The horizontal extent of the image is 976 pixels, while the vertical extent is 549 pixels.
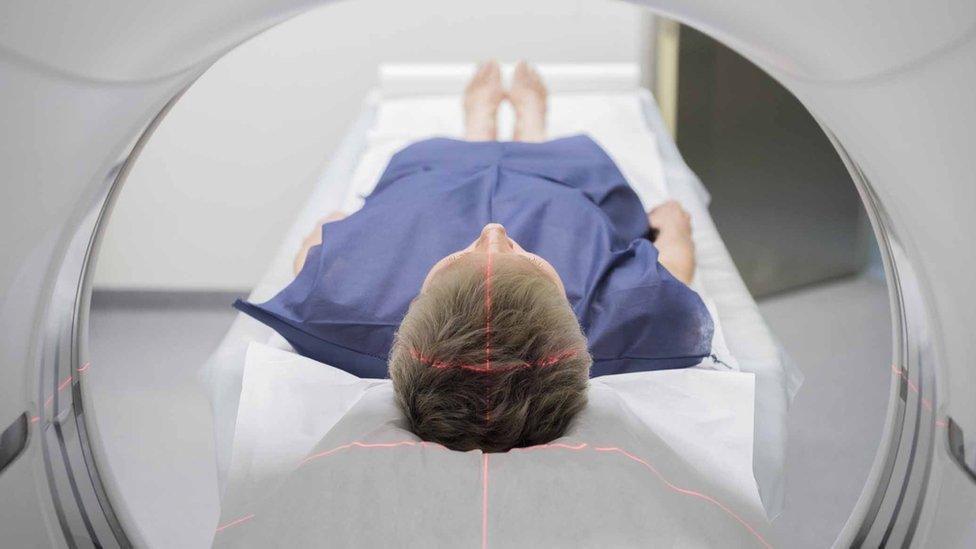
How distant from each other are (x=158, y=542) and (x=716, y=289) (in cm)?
124

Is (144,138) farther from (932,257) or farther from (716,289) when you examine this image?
(716,289)

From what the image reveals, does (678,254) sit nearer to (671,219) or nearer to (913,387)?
(671,219)

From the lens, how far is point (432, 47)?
10.4ft

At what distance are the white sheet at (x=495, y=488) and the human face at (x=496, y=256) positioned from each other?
0.58 feet

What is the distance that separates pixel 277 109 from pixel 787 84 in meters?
2.51

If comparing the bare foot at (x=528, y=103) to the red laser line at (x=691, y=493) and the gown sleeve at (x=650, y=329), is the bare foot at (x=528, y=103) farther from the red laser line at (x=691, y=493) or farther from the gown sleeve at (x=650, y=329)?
the red laser line at (x=691, y=493)

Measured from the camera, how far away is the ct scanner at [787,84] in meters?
0.71

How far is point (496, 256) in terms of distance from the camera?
1284mm

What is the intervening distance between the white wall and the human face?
180 centimetres

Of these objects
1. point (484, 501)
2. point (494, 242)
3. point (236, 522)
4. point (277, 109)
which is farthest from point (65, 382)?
point (277, 109)

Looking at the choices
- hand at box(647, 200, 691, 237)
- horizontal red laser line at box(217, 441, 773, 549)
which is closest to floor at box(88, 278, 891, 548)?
hand at box(647, 200, 691, 237)

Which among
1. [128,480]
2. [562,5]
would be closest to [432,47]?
[562,5]

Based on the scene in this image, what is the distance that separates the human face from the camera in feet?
4.21

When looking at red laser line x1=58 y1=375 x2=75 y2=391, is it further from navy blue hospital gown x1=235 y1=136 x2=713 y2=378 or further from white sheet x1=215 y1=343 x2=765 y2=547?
navy blue hospital gown x1=235 y1=136 x2=713 y2=378
